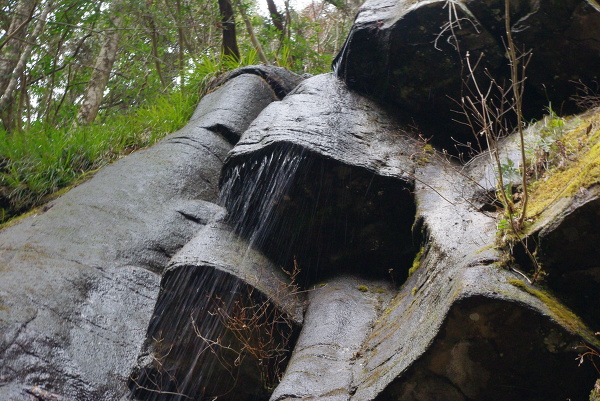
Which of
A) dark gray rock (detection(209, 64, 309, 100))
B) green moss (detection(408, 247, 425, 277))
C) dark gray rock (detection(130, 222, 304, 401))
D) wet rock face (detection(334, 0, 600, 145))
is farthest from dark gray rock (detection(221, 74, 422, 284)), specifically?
dark gray rock (detection(209, 64, 309, 100))

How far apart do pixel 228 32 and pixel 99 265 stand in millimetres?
6316

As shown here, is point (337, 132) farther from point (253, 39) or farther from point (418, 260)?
point (253, 39)

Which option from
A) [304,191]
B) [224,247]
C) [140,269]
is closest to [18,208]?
[140,269]

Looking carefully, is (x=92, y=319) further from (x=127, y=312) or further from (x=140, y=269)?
(x=140, y=269)

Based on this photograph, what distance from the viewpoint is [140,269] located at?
18.2ft

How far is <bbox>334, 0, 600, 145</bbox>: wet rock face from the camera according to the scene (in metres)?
5.46

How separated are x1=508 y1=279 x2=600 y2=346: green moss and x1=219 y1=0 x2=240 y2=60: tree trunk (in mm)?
8230

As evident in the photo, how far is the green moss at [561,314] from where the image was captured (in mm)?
2799

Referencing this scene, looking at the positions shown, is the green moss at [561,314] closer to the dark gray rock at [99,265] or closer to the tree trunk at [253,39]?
the dark gray rock at [99,265]

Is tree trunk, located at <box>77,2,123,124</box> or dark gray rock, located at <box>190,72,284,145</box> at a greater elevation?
tree trunk, located at <box>77,2,123,124</box>

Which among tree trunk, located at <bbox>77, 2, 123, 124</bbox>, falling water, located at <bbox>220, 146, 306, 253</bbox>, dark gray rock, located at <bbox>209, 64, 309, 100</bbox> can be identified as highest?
tree trunk, located at <bbox>77, 2, 123, 124</bbox>

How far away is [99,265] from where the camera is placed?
536cm

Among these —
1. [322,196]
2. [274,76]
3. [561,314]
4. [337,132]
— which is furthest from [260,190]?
[274,76]

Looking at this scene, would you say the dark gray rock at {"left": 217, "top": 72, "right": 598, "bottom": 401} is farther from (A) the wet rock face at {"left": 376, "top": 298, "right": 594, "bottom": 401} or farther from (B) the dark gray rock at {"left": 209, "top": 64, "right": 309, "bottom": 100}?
(B) the dark gray rock at {"left": 209, "top": 64, "right": 309, "bottom": 100}
